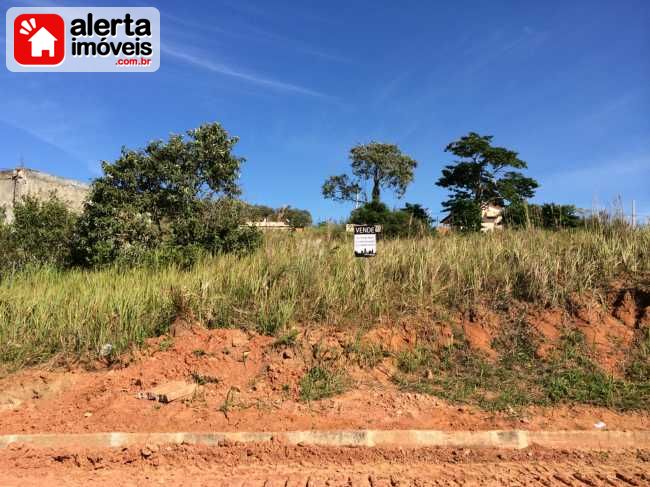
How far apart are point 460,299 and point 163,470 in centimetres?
390

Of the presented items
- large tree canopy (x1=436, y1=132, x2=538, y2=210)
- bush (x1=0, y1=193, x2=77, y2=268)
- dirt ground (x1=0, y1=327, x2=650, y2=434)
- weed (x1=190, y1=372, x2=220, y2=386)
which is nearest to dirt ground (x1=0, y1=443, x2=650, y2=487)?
dirt ground (x1=0, y1=327, x2=650, y2=434)

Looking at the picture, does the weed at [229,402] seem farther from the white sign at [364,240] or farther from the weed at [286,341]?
the white sign at [364,240]

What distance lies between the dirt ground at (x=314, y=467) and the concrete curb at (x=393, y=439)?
0.09 metres

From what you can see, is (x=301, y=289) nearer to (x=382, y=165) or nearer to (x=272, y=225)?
(x=272, y=225)

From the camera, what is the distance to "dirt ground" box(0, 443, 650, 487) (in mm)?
3236

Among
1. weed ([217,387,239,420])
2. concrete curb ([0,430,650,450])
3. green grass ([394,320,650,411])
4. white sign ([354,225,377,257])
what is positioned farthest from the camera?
white sign ([354,225,377,257])

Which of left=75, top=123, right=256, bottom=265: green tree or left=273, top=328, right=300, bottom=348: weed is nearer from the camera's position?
left=273, top=328, right=300, bottom=348: weed

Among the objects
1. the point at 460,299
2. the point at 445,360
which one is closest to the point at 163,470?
the point at 445,360

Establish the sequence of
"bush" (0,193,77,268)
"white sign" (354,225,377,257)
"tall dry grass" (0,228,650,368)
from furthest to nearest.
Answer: "bush" (0,193,77,268)
"white sign" (354,225,377,257)
"tall dry grass" (0,228,650,368)

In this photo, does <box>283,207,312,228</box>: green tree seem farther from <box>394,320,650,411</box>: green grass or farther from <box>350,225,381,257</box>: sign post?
<box>394,320,650,411</box>: green grass

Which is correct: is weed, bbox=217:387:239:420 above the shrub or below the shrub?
below

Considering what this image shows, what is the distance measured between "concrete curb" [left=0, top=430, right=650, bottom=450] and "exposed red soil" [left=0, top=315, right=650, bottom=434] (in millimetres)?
122

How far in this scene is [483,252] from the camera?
673 cm

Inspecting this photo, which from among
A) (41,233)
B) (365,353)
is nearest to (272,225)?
(41,233)
